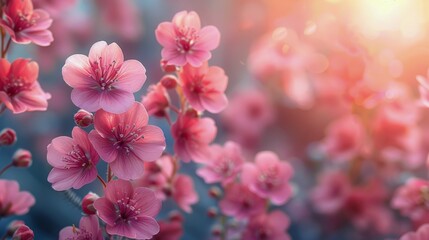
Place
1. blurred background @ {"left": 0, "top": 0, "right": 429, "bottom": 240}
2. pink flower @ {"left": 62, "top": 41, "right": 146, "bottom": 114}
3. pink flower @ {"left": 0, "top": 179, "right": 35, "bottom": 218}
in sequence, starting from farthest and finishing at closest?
blurred background @ {"left": 0, "top": 0, "right": 429, "bottom": 240} < pink flower @ {"left": 0, "top": 179, "right": 35, "bottom": 218} < pink flower @ {"left": 62, "top": 41, "right": 146, "bottom": 114}

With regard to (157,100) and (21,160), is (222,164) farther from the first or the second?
(21,160)

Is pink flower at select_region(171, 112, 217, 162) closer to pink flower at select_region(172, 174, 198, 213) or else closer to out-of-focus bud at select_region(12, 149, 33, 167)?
pink flower at select_region(172, 174, 198, 213)

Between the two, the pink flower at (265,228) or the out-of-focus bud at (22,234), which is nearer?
the out-of-focus bud at (22,234)

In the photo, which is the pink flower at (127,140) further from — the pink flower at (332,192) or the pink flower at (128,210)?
the pink flower at (332,192)

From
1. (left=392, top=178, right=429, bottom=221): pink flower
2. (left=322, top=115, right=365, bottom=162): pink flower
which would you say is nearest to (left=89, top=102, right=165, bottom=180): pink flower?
(left=392, top=178, right=429, bottom=221): pink flower

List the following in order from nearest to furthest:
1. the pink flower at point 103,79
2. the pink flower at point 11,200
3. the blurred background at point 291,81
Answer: the pink flower at point 103,79, the pink flower at point 11,200, the blurred background at point 291,81

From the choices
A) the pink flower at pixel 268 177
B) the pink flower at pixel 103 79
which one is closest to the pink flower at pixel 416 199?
the pink flower at pixel 268 177
